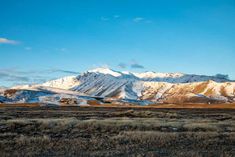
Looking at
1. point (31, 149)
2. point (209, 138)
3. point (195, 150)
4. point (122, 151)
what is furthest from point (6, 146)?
point (209, 138)

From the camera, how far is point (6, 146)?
74.9 feet

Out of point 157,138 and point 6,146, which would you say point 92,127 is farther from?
point 6,146

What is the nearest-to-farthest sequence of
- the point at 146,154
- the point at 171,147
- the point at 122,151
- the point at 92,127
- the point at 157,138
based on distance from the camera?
1. the point at 146,154
2. the point at 122,151
3. the point at 171,147
4. the point at 157,138
5. the point at 92,127

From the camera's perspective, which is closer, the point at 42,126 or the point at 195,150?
the point at 195,150

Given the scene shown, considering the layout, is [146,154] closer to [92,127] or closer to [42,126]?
[92,127]

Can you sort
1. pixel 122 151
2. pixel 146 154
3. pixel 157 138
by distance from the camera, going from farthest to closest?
pixel 157 138 < pixel 122 151 < pixel 146 154

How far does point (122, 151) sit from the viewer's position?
20734 mm

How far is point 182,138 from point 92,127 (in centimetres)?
1172

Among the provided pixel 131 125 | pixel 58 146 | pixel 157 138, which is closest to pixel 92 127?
pixel 131 125

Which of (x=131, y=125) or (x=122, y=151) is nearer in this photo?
(x=122, y=151)

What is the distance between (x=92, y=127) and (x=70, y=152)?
15910 mm

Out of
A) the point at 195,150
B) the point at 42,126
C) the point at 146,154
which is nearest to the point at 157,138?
the point at 195,150

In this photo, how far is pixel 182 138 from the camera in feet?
90.3

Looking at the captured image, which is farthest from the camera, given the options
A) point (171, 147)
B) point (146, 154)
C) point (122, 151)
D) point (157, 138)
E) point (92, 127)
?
point (92, 127)
